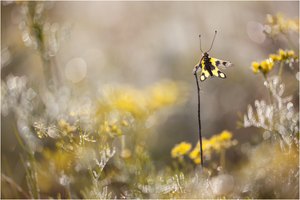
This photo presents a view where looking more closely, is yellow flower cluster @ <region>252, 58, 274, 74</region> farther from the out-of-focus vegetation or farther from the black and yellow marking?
the black and yellow marking

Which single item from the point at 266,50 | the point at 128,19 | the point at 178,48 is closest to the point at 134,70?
the point at 178,48

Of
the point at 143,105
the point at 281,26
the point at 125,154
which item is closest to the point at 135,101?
the point at 143,105

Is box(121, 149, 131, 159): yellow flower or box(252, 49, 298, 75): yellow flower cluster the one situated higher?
box(252, 49, 298, 75): yellow flower cluster

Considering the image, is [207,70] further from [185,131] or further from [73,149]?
[185,131]

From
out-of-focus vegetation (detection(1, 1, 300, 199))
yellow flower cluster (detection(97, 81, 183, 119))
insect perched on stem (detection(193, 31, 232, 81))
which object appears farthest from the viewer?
yellow flower cluster (detection(97, 81, 183, 119))

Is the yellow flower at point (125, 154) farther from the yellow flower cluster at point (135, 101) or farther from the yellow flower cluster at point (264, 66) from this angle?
the yellow flower cluster at point (264, 66)

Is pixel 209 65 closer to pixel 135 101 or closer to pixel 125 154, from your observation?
pixel 125 154

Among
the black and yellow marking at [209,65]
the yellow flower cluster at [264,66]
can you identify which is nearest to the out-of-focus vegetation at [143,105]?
the yellow flower cluster at [264,66]

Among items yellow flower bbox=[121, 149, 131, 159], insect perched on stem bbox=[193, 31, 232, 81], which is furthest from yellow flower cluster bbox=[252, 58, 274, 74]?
yellow flower bbox=[121, 149, 131, 159]
